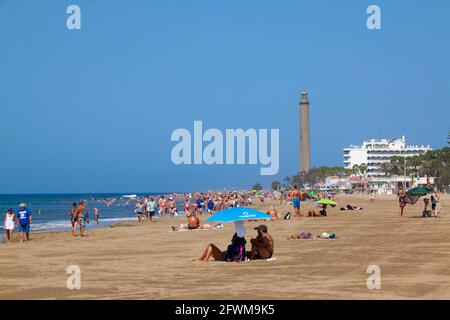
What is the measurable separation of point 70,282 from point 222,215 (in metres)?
4.83

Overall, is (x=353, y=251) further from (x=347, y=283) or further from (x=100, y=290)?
(x=100, y=290)

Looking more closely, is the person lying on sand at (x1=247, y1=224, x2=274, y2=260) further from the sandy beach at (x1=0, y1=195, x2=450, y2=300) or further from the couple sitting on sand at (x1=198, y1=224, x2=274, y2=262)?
the sandy beach at (x1=0, y1=195, x2=450, y2=300)

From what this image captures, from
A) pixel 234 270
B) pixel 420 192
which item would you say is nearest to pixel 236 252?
pixel 234 270

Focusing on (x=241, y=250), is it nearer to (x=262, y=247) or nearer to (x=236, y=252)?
(x=236, y=252)

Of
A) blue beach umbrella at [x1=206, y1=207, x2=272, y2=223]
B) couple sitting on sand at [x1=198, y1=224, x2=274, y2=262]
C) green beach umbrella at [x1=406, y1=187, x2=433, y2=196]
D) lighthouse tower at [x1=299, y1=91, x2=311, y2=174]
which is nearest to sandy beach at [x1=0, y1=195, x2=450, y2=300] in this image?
couple sitting on sand at [x1=198, y1=224, x2=274, y2=262]

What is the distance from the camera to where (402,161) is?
168375 millimetres

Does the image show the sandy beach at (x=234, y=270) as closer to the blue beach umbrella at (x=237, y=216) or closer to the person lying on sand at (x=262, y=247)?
the person lying on sand at (x=262, y=247)

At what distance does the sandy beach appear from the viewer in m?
12.1

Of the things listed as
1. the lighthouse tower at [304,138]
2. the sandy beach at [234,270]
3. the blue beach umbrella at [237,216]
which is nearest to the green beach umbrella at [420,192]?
the sandy beach at [234,270]

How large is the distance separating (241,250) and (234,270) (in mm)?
1786

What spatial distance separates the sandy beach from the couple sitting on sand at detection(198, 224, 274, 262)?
329 mm

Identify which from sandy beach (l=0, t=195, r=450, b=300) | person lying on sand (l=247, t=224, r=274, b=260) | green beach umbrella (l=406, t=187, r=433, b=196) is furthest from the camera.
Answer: green beach umbrella (l=406, t=187, r=433, b=196)

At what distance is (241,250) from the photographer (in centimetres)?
1722
